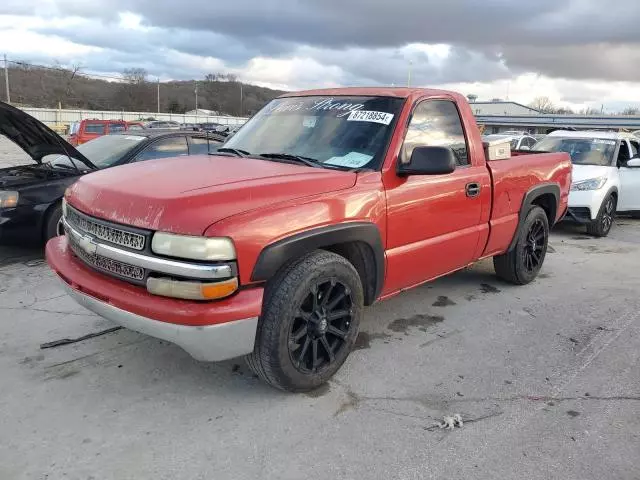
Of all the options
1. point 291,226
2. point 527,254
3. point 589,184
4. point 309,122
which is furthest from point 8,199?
point 589,184

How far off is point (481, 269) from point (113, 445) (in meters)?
4.57

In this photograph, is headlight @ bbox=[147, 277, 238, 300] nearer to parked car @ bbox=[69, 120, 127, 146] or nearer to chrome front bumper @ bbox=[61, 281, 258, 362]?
chrome front bumper @ bbox=[61, 281, 258, 362]

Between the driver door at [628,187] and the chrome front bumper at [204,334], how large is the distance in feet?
28.7

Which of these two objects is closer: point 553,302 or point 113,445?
point 113,445

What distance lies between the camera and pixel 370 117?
3.86 metres

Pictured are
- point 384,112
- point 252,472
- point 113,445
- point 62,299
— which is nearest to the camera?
point 252,472

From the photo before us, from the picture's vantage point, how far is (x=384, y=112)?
3.88 meters

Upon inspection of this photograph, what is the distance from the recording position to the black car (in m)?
5.71

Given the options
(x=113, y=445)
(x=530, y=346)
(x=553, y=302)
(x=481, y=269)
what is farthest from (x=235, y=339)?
(x=481, y=269)

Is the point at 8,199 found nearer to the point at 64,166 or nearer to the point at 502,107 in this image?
the point at 64,166

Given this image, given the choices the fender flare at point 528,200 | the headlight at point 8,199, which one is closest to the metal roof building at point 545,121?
the fender flare at point 528,200

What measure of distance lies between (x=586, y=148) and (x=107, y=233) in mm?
8884

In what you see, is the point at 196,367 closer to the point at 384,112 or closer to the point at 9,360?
the point at 9,360

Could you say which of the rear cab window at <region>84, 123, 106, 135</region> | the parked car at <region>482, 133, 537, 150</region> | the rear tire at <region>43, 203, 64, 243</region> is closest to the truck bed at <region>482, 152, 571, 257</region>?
the parked car at <region>482, 133, 537, 150</region>
